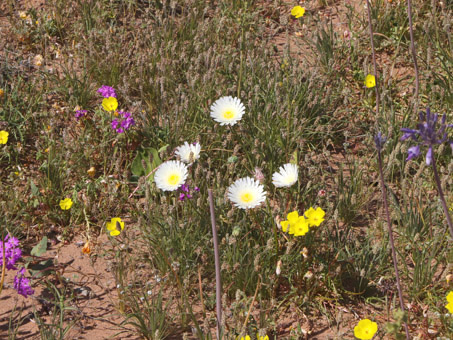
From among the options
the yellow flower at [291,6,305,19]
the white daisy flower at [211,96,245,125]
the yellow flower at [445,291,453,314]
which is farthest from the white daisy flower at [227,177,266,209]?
the yellow flower at [291,6,305,19]

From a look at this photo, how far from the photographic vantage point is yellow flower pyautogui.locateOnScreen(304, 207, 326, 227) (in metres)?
2.65

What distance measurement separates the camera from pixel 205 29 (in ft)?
13.7

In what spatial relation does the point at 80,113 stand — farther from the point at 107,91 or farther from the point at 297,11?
the point at 297,11

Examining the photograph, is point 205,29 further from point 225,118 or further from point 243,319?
point 243,319

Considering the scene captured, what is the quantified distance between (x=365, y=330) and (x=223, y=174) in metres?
1.31

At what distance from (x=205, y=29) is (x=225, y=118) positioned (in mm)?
1233

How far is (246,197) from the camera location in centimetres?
275

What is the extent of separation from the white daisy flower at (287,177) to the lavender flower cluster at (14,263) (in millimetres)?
1327

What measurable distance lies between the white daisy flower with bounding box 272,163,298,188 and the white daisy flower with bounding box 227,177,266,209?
0.51ft

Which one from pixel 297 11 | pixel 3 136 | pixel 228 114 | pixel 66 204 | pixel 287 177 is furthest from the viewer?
pixel 297 11

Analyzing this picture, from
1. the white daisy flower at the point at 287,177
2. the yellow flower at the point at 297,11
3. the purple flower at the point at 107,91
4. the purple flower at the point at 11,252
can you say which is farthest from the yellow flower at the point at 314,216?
the yellow flower at the point at 297,11

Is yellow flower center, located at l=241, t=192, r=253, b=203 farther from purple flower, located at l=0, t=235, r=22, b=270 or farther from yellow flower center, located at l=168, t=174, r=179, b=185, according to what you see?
purple flower, located at l=0, t=235, r=22, b=270

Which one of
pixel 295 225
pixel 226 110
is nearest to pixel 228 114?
pixel 226 110

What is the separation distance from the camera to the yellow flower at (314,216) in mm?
2646
